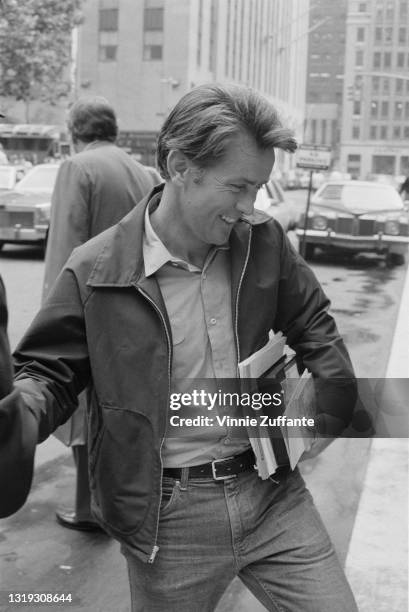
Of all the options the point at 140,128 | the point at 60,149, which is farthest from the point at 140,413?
the point at 60,149

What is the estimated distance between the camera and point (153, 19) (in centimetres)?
360

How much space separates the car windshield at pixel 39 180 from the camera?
47.1 feet

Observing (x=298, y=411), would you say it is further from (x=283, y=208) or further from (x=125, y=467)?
(x=283, y=208)

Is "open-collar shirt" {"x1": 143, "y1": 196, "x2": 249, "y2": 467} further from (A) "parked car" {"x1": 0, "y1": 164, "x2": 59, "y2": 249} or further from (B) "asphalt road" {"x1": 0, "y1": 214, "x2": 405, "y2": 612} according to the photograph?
(A) "parked car" {"x1": 0, "y1": 164, "x2": 59, "y2": 249}

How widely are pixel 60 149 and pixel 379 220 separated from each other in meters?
19.4

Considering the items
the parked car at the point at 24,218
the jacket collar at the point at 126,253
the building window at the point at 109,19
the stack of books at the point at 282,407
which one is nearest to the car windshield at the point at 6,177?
the parked car at the point at 24,218

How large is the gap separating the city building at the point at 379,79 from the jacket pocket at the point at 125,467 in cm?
126

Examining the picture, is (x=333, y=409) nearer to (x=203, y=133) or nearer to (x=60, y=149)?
(x=203, y=133)

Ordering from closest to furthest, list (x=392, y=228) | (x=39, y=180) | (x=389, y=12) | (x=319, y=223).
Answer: (x=389, y=12)
(x=392, y=228)
(x=319, y=223)
(x=39, y=180)

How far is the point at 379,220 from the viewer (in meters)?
11.2

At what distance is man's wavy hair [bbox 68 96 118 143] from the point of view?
324 cm

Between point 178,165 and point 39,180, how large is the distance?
13.6 metres

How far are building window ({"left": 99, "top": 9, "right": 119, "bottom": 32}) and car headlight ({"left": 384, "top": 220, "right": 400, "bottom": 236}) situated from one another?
261 inches

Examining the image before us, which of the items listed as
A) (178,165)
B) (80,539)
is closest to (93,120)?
(80,539)
